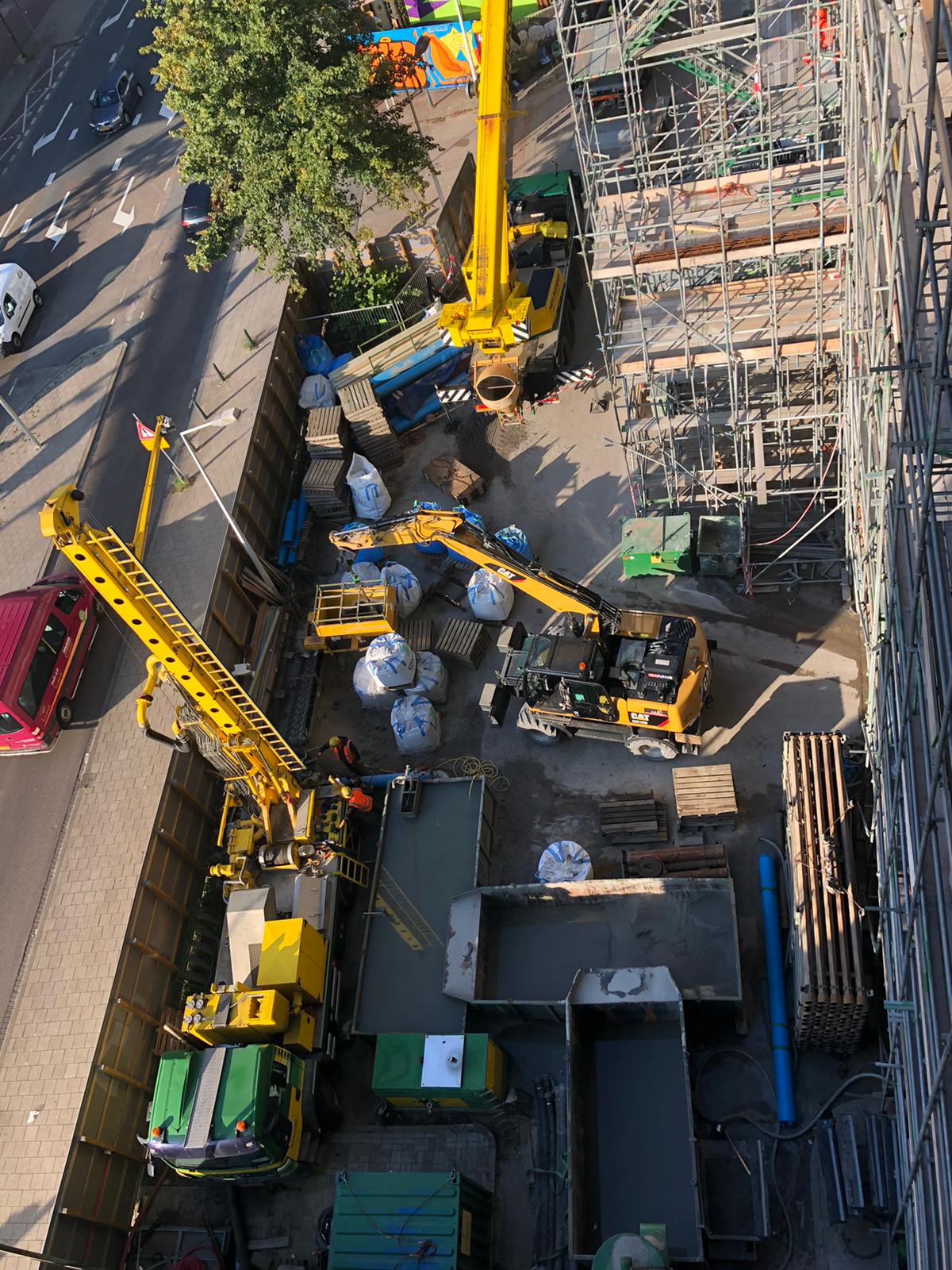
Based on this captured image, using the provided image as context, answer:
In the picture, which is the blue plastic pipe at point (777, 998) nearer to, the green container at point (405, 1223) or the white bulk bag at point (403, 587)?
the green container at point (405, 1223)

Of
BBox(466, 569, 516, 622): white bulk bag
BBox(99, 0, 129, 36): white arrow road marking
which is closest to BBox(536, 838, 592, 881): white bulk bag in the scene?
BBox(466, 569, 516, 622): white bulk bag

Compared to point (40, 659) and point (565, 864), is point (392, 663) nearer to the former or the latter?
point (565, 864)

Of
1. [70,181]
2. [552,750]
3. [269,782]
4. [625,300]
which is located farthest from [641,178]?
[70,181]

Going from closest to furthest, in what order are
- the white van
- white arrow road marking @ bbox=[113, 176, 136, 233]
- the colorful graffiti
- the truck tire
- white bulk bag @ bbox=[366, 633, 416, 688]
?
1. the truck tire
2. white bulk bag @ bbox=[366, 633, 416, 688]
3. the white van
4. white arrow road marking @ bbox=[113, 176, 136, 233]
5. the colorful graffiti

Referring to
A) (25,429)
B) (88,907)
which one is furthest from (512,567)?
(25,429)

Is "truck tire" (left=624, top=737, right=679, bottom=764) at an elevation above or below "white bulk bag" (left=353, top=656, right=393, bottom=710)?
below

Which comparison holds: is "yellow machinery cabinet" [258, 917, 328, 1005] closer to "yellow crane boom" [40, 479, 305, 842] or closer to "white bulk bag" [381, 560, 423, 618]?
"yellow crane boom" [40, 479, 305, 842]

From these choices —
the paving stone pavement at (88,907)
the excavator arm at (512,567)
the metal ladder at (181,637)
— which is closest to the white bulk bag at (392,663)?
the excavator arm at (512,567)
